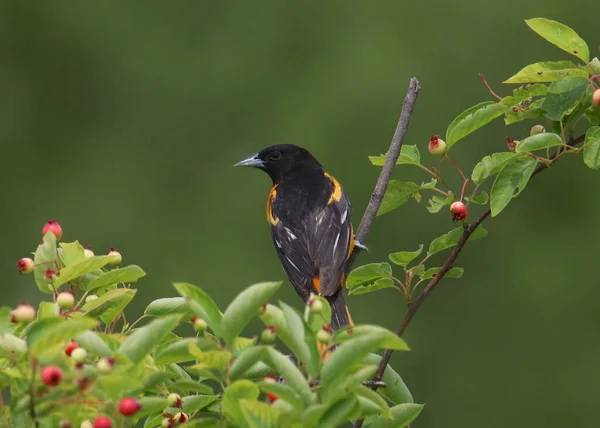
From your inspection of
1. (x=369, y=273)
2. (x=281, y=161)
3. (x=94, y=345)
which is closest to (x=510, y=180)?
(x=369, y=273)

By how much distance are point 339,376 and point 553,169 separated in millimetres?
15889

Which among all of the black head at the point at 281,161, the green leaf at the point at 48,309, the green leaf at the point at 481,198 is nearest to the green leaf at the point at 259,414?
the green leaf at the point at 48,309

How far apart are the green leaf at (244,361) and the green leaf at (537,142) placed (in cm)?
100

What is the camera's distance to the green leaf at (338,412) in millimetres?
2037

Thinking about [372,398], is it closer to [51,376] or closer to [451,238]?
[51,376]

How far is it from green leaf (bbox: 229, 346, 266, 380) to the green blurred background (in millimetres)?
11745

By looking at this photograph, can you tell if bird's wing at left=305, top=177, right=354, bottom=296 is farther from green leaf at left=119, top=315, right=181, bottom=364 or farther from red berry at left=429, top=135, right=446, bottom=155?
green leaf at left=119, top=315, right=181, bottom=364

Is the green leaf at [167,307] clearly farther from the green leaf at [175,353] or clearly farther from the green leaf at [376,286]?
the green leaf at [376,286]

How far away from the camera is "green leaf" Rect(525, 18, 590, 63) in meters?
2.93

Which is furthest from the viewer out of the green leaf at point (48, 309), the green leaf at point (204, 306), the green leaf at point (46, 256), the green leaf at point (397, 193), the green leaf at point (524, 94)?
the green leaf at point (397, 193)

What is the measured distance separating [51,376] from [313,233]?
2.96 m

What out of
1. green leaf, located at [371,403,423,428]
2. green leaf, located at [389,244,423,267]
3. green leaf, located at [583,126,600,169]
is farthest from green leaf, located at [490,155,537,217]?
green leaf, located at [371,403,423,428]

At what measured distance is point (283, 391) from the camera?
6.72 ft

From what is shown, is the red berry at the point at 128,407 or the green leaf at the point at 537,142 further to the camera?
the green leaf at the point at 537,142
